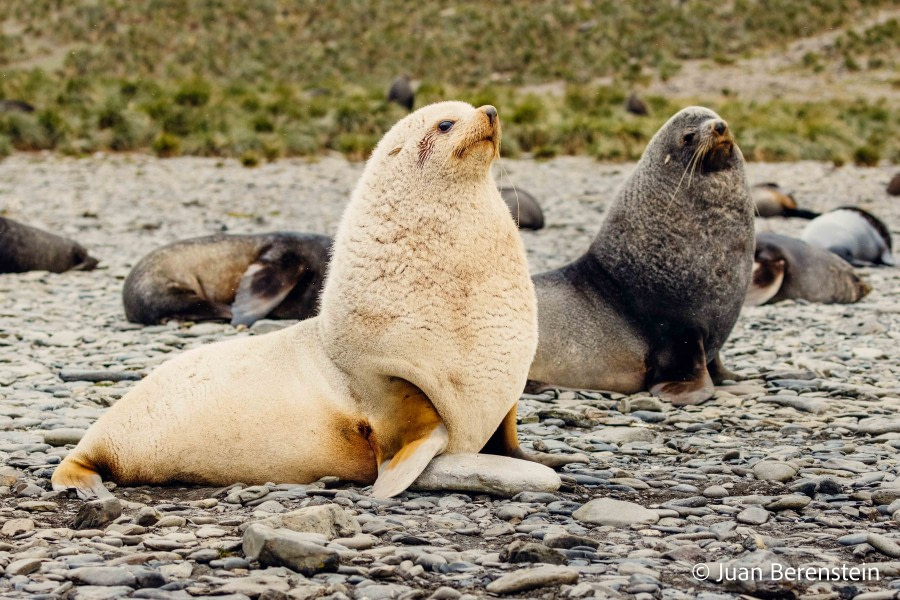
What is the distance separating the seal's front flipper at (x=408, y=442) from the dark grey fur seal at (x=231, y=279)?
378 cm

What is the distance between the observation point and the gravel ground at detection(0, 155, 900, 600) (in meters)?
2.75

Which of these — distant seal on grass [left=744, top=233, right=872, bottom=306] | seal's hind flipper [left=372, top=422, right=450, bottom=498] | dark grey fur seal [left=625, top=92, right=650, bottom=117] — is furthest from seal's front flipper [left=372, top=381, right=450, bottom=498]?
dark grey fur seal [left=625, top=92, right=650, bottom=117]

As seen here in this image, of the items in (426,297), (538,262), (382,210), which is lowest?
(538,262)

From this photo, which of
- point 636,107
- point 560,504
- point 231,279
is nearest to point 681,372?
point 560,504

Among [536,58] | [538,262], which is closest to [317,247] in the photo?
[538,262]

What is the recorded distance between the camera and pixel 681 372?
5680 millimetres

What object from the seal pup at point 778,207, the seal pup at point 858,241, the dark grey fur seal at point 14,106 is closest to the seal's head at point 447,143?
the seal pup at point 858,241

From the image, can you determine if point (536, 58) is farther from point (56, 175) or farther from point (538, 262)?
point (538, 262)

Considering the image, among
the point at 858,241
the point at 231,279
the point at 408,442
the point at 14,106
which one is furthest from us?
the point at 14,106

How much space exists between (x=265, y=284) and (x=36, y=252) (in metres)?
2.77

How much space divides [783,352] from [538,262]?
11.3ft

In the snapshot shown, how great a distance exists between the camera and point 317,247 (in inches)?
313

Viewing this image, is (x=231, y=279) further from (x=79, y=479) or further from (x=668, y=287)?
(x=79, y=479)

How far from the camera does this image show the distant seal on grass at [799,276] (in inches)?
318
